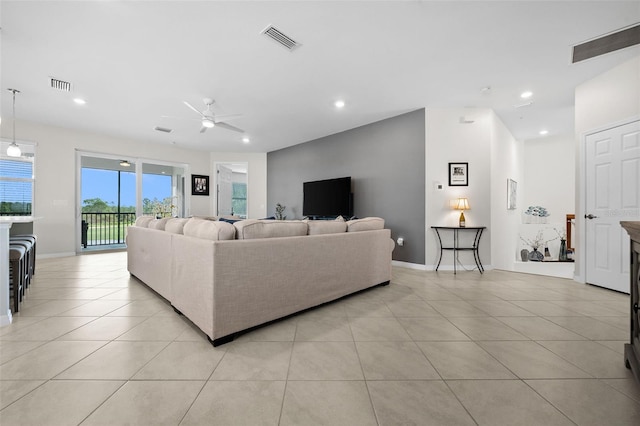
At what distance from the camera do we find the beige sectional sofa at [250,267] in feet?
5.56

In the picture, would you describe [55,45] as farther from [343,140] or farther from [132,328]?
[343,140]

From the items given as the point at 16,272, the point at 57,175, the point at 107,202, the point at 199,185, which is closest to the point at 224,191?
the point at 199,185

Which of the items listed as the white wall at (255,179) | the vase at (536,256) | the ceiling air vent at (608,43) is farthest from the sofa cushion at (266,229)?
the vase at (536,256)

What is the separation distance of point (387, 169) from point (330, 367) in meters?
3.91

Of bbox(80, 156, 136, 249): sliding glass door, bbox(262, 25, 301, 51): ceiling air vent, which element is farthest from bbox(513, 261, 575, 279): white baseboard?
bbox(80, 156, 136, 249): sliding glass door

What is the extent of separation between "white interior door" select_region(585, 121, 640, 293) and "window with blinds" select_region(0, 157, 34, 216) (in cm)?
949

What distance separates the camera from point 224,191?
298 inches

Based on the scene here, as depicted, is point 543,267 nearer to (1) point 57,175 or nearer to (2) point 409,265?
(2) point 409,265

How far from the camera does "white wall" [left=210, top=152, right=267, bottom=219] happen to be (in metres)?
7.44

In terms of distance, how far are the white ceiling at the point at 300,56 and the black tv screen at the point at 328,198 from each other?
1457 millimetres

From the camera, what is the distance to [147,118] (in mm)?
4660

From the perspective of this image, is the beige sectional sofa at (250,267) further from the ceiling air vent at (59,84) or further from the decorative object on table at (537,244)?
the decorative object on table at (537,244)

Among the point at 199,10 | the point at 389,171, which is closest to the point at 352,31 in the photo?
the point at 199,10

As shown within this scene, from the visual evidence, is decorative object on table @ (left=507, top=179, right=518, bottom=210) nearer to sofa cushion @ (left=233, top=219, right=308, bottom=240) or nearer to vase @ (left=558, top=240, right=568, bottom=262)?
vase @ (left=558, top=240, right=568, bottom=262)
